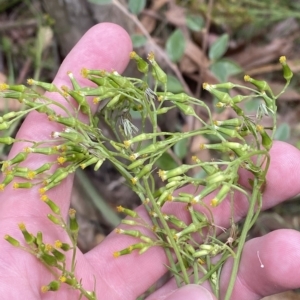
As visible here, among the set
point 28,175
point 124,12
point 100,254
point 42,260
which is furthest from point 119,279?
point 124,12

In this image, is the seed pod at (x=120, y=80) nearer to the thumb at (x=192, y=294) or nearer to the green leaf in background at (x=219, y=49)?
the thumb at (x=192, y=294)

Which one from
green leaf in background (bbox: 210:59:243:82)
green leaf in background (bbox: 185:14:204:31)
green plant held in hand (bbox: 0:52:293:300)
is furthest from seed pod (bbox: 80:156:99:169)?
green leaf in background (bbox: 185:14:204:31)

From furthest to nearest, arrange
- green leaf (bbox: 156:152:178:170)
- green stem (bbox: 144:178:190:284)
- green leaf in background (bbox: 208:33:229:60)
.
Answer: green leaf in background (bbox: 208:33:229:60) → green leaf (bbox: 156:152:178:170) → green stem (bbox: 144:178:190:284)

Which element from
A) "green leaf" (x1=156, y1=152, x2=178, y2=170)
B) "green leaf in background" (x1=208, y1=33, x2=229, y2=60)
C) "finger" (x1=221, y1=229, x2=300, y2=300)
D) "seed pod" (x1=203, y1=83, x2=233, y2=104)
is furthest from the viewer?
"green leaf in background" (x1=208, y1=33, x2=229, y2=60)

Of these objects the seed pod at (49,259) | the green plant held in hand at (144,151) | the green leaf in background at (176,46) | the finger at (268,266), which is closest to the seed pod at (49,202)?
the green plant held in hand at (144,151)

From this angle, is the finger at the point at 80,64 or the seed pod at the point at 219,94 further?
the finger at the point at 80,64

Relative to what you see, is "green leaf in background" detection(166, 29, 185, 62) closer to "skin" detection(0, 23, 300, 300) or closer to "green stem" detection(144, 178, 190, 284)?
"skin" detection(0, 23, 300, 300)

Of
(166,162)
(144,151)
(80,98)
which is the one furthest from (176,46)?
(144,151)

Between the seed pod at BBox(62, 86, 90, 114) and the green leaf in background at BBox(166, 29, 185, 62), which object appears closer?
the seed pod at BBox(62, 86, 90, 114)

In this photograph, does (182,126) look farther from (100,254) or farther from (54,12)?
(100,254)
